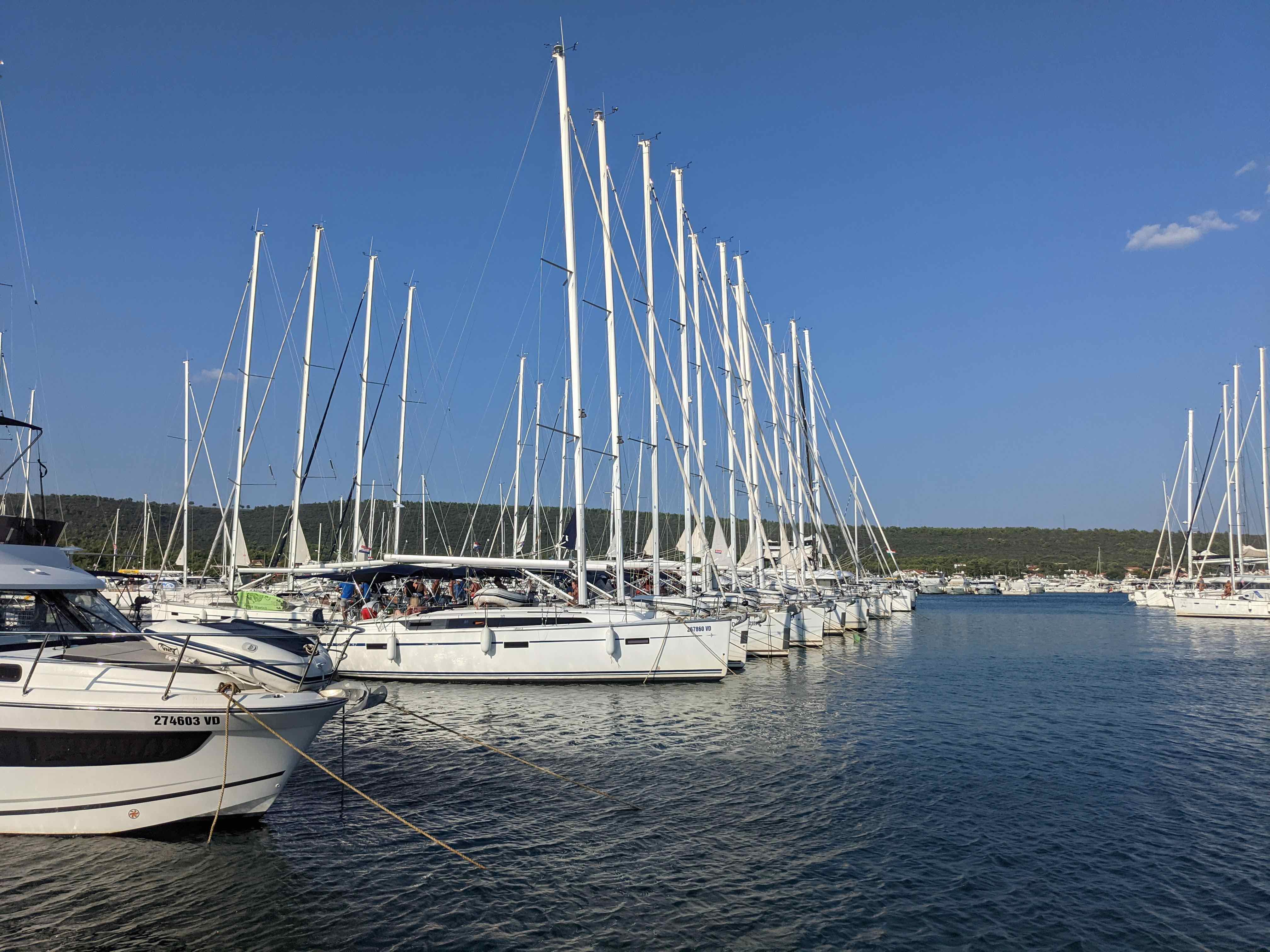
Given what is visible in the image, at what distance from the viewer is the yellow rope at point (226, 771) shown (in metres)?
11.3

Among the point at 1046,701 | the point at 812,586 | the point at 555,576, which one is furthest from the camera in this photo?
the point at 812,586

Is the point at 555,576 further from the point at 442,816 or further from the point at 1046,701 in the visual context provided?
the point at 442,816

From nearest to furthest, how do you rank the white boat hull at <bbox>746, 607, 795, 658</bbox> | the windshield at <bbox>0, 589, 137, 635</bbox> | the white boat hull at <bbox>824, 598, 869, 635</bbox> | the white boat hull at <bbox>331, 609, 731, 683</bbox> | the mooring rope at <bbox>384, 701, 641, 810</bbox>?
the windshield at <bbox>0, 589, 137, 635</bbox>, the mooring rope at <bbox>384, 701, 641, 810</bbox>, the white boat hull at <bbox>331, 609, 731, 683</bbox>, the white boat hull at <bbox>746, 607, 795, 658</bbox>, the white boat hull at <bbox>824, 598, 869, 635</bbox>

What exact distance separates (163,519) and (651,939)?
113511 mm

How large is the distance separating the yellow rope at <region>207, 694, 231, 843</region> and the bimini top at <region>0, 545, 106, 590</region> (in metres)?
3.64

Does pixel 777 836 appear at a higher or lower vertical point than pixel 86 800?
lower

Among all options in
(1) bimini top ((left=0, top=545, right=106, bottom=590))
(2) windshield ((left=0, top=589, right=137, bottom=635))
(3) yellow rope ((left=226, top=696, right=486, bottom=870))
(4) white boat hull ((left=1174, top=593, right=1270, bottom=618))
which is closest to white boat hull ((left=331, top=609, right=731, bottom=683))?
(1) bimini top ((left=0, top=545, right=106, bottom=590))

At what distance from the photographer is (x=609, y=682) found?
85.1 ft

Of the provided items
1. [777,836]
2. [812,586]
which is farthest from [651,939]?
[812,586]

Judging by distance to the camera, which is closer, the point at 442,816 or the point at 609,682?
the point at 442,816

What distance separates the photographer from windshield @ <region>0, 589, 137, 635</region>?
12828 mm

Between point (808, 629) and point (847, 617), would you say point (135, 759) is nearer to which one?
point (808, 629)

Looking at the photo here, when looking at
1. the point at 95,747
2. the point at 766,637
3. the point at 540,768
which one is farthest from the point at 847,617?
the point at 95,747

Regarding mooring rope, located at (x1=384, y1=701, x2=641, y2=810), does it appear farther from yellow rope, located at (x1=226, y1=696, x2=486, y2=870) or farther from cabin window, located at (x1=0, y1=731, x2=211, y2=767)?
cabin window, located at (x1=0, y1=731, x2=211, y2=767)
